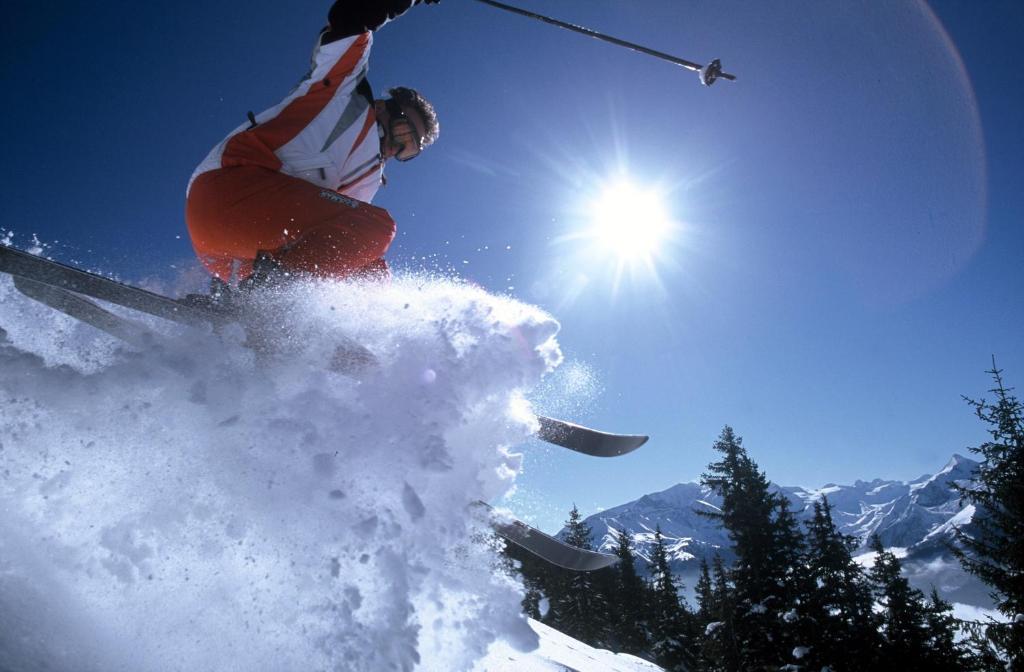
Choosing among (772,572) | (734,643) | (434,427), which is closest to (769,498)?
(772,572)

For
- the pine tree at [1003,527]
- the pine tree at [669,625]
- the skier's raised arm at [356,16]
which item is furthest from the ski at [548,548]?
the pine tree at [669,625]

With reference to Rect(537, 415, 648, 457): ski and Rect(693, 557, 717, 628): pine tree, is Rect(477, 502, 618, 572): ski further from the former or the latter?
Rect(693, 557, 717, 628): pine tree

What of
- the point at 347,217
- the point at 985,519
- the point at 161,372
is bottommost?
the point at 161,372

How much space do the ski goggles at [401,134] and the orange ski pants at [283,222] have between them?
85 centimetres

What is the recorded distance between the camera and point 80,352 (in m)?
2.73

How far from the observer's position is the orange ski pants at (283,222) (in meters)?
2.96

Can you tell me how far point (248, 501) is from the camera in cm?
219

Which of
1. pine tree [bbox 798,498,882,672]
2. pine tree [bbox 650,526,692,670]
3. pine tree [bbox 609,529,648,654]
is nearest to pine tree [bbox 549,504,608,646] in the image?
pine tree [bbox 609,529,648,654]

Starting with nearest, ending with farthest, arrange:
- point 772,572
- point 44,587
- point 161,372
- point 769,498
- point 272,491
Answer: point 44,587 → point 272,491 → point 161,372 → point 772,572 → point 769,498

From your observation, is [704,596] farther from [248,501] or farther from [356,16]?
[356,16]

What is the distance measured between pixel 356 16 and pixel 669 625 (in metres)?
26.1

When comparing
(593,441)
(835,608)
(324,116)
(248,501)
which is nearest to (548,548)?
(593,441)

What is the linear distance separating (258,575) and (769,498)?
16040 millimetres

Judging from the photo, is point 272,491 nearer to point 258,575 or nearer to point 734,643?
point 258,575
